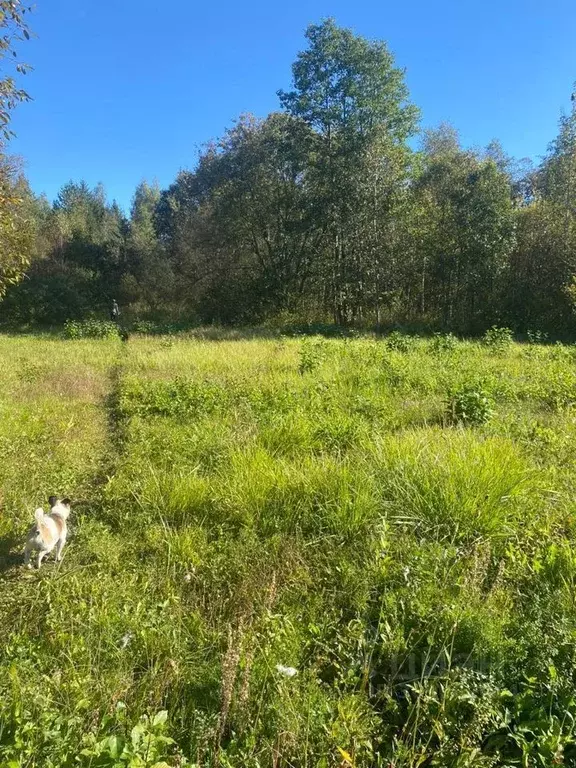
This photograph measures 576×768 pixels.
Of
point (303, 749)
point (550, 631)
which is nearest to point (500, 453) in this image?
point (550, 631)

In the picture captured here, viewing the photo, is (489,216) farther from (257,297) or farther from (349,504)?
(349,504)

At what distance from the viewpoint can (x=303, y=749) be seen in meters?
1.95

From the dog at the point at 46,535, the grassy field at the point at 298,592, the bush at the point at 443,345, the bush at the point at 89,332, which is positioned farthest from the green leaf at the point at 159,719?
the bush at the point at 89,332

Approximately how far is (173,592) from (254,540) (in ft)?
2.24

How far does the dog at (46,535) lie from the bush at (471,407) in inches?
169

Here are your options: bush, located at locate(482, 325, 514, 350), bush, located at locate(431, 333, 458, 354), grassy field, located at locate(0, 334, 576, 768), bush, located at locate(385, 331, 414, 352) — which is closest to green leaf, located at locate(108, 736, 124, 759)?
grassy field, located at locate(0, 334, 576, 768)

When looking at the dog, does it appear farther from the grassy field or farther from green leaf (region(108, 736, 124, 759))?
green leaf (region(108, 736, 124, 759))

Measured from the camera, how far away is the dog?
10.2 feet

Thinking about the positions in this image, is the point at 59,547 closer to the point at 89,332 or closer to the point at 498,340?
the point at 498,340

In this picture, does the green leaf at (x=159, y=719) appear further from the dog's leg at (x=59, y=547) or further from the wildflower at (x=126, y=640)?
the dog's leg at (x=59, y=547)

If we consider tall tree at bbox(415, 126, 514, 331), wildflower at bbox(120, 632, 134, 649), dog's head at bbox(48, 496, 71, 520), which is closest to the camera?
wildflower at bbox(120, 632, 134, 649)

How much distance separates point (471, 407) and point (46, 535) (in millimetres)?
4733

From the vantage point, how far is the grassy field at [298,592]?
78.2 inches

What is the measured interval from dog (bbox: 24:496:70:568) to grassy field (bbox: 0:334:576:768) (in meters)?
0.14
